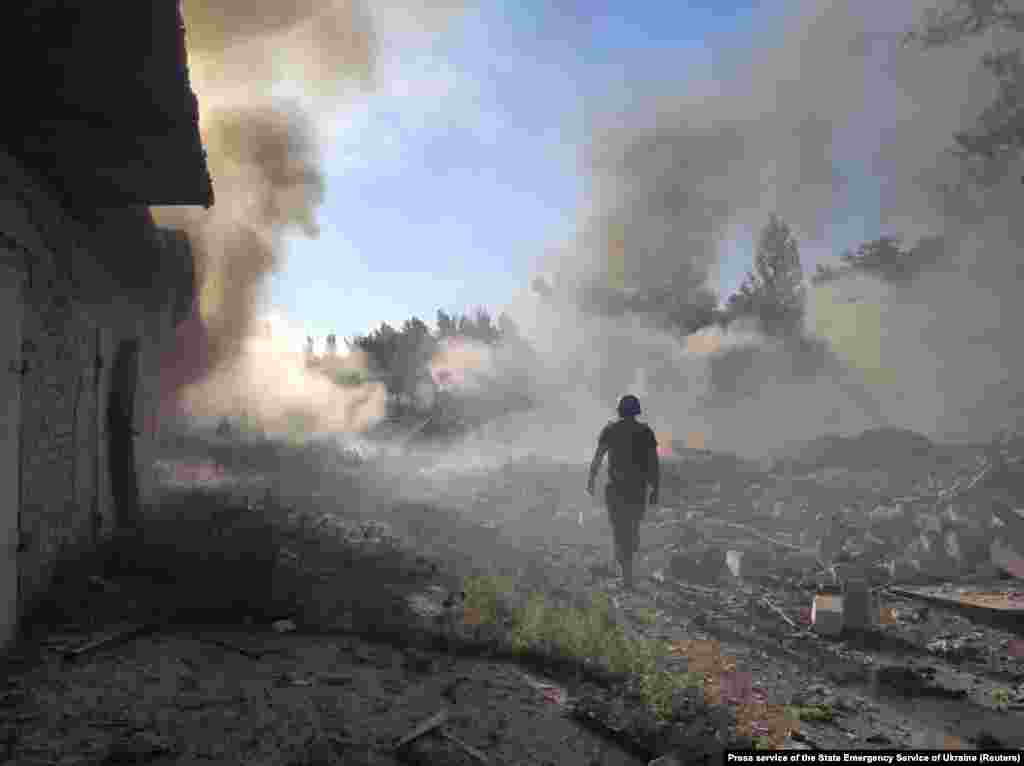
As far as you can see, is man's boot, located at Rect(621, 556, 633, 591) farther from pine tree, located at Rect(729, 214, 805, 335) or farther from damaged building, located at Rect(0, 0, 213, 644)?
pine tree, located at Rect(729, 214, 805, 335)

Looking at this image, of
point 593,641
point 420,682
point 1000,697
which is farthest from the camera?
point 593,641

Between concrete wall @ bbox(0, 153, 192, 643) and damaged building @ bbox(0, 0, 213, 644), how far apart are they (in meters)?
0.02

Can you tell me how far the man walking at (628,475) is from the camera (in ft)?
25.1

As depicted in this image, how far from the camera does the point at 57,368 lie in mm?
5594

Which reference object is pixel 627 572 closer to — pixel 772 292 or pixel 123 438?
pixel 123 438

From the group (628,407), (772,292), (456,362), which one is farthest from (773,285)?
(628,407)

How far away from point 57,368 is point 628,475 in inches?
221

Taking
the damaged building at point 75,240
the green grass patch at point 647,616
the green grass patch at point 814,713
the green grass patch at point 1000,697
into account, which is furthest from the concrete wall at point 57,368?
the green grass patch at point 1000,697

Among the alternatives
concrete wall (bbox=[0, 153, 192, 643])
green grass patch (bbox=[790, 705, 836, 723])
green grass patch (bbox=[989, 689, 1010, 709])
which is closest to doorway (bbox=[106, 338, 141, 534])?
concrete wall (bbox=[0, 153, 192, 643])

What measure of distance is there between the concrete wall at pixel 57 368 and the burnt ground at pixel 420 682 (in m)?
0.68

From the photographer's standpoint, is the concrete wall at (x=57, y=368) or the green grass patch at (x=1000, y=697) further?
the concrete wall at (x=57, y=368)

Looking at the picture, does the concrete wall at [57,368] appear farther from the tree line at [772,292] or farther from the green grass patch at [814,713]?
the tree line at [772,292]

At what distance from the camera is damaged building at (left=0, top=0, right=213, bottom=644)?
11.9ft

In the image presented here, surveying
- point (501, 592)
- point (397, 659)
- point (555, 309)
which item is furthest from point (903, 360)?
point (397, 659)
